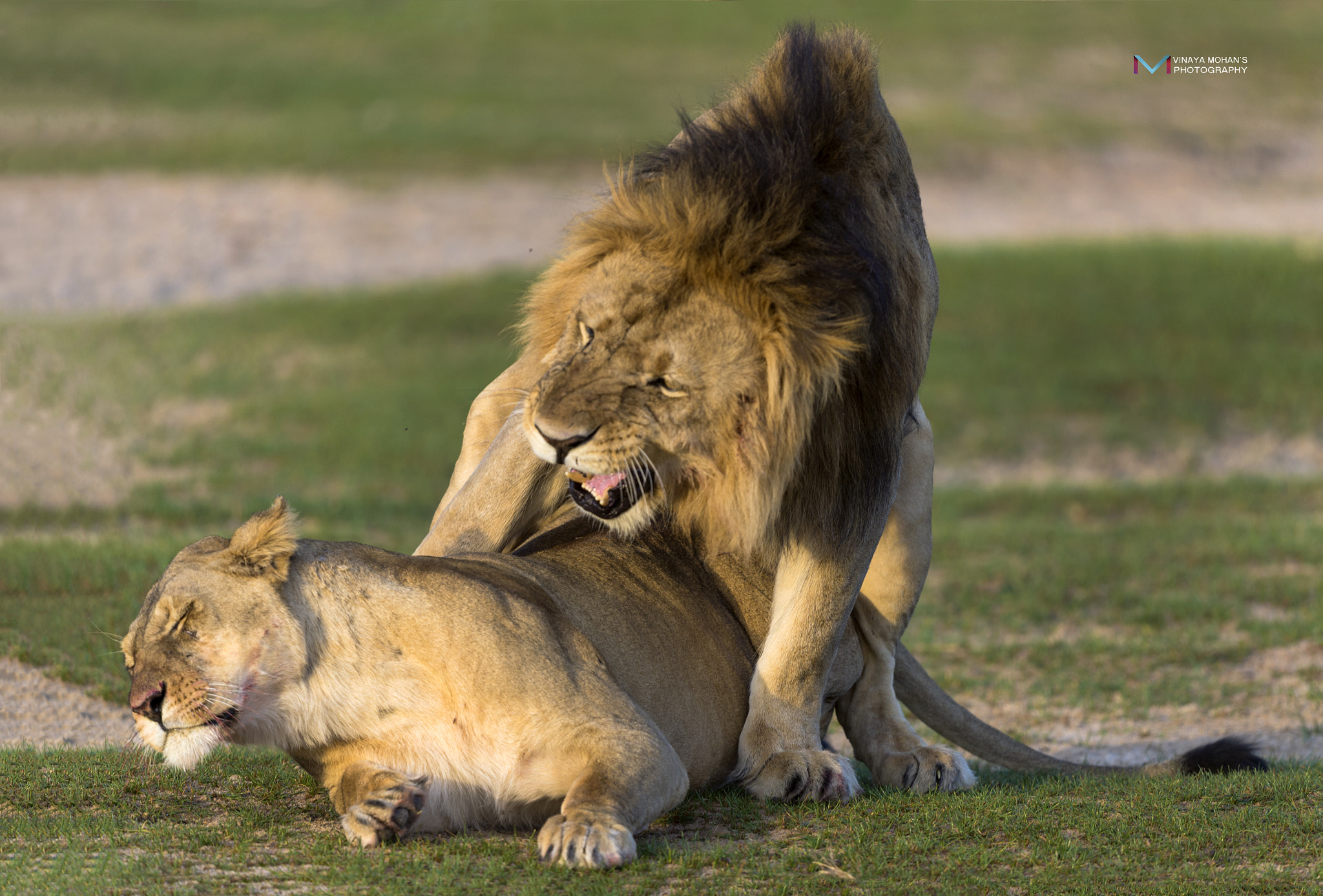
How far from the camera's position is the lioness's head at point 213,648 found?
369cm

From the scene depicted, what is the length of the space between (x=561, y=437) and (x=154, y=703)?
3.63 feet

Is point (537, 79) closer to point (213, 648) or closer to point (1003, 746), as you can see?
point (1003, 746)

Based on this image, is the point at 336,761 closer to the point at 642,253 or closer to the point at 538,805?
the point at 538,805

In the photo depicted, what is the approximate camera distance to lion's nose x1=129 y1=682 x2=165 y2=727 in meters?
3.68

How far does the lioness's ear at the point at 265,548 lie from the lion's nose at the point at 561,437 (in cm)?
65

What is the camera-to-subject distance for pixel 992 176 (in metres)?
23.6

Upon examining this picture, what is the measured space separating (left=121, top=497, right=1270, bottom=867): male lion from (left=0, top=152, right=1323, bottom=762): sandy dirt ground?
689cm

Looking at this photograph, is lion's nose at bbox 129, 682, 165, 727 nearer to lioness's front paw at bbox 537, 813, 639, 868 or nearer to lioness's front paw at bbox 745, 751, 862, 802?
lioness's front paw at bbox 537, 813, 639, 868

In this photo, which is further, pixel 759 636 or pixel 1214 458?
pixel 1214 458

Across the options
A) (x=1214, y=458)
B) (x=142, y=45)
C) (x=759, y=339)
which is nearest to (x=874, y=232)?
(x=759, y=339)

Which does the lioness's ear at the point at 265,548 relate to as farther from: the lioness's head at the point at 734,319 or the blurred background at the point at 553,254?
the blurred background at the point at 553,254

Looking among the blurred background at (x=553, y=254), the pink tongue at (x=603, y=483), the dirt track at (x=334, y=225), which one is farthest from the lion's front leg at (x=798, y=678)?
the dirt track at (x=334, y=225)

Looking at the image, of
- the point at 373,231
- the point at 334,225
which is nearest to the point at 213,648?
the point at 373,231

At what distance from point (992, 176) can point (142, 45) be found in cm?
1329
